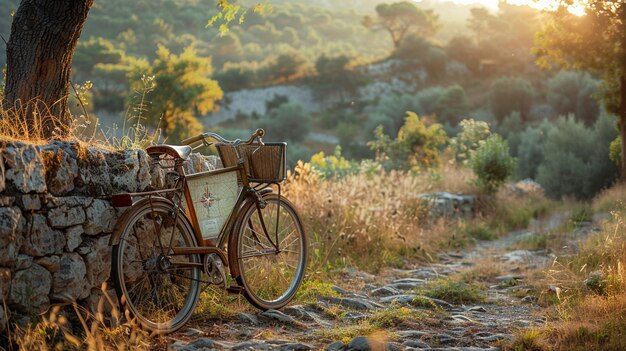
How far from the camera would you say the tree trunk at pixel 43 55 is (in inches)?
212

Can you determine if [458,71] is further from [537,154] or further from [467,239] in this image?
[467,239]

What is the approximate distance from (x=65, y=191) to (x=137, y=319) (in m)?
0.88

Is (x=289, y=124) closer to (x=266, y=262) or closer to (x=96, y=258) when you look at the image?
(x=266, y=262)

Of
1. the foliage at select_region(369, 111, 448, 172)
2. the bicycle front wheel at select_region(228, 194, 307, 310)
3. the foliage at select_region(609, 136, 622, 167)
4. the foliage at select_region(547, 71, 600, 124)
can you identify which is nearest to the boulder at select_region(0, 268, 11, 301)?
the bicycle front wheel at select_region(228, 194, 307, 310)

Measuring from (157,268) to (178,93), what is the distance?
102 ft

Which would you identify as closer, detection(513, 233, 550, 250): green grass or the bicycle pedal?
the bicycle pedal

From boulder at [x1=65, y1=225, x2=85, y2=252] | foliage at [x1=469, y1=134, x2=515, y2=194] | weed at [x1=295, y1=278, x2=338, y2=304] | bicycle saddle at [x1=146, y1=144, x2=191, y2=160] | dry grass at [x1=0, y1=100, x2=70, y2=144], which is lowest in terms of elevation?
weed at [x1=295, y1=278, x2=338, y2=304]

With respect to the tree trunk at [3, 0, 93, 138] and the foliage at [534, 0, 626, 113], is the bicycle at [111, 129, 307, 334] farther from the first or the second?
the foliage at [534, 0, 626, 113]

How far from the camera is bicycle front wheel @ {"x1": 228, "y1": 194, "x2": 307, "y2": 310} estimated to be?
5.13 metres

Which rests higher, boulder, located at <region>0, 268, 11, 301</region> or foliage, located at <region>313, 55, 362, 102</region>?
foliage, located at <region>313, 55, 362, 102</region>

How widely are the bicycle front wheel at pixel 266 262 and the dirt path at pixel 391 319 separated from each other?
0.19 m

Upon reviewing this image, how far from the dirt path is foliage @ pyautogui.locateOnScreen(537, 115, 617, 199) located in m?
8.58

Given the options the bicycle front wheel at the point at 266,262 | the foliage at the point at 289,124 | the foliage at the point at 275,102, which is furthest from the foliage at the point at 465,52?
the bicycle front wheel at the point at 266,262

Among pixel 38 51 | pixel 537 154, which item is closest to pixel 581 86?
pixel 537 154
